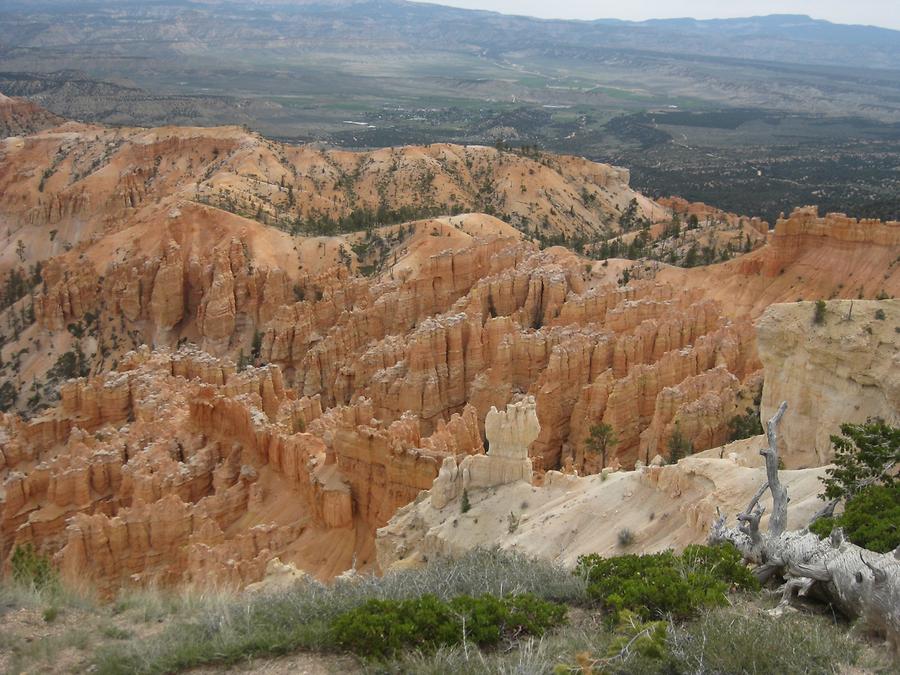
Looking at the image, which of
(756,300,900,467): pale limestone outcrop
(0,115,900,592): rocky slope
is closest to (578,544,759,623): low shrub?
(0,115,900,592): rocky slope

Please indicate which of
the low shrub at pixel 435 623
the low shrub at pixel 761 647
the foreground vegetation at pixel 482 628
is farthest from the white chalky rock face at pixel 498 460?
the low shrub at pixel 761 647

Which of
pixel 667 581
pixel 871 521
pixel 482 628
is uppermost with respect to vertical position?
pixel 871 521

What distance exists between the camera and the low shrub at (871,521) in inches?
422

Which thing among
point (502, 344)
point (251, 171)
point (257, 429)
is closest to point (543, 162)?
point (251, 171)

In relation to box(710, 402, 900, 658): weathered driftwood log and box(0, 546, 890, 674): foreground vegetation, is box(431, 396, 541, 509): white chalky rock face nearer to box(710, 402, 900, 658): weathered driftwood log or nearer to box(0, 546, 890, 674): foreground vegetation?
box(0, 546, 890, 674): foreground vegetation

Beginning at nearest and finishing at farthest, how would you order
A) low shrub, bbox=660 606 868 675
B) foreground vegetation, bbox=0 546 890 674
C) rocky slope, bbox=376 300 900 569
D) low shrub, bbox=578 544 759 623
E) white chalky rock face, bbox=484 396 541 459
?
low shrub, bbox=660 606 868 675 → foreground vegetation, bbox=0 546 890 674 → low shrub, bbox=578 544 759 623 → rocky slope, bbox=376 300 900 569 → white chalky rock face, bbox=484 396 541 459

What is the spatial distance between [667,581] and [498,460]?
→ 10.0m

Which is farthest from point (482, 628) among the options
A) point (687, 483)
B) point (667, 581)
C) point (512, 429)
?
point (512, 429)

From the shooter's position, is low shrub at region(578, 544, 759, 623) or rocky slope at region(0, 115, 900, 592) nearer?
low shrub at region(578, 544, 759, 623)

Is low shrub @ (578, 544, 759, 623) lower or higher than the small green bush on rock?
higher

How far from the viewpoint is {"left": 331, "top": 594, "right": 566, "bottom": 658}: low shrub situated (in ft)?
31.2

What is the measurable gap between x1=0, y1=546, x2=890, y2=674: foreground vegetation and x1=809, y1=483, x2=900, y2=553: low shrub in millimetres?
1544

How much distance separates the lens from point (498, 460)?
20.3 meters

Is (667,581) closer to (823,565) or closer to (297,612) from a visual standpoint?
(823,565)
